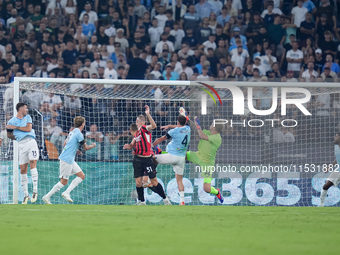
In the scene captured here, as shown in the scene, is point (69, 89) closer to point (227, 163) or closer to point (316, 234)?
point (227, 163)

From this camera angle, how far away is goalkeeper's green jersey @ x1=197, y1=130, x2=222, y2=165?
1431 cm

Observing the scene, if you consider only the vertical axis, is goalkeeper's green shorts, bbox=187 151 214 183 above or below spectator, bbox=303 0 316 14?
below

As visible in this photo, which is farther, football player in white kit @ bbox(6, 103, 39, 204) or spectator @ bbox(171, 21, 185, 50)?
spectator @ bbox(171, 21, 185, 50)

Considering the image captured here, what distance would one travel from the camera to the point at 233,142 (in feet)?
48.1

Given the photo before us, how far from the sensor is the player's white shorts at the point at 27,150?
13180 mm

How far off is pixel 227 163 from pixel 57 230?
8021 millimetres

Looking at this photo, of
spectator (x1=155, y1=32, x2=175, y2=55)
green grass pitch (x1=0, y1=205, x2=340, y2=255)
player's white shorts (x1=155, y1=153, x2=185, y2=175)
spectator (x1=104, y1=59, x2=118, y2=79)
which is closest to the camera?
green grass pitch (x1=0, y1=205, x2=340, y2=255)

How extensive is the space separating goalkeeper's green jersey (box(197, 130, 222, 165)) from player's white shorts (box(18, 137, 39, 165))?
3694mm

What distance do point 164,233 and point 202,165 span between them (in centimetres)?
757

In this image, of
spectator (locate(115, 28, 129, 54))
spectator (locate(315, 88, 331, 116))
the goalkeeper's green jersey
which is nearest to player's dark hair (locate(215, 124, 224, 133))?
the goalkeeper's green jersey

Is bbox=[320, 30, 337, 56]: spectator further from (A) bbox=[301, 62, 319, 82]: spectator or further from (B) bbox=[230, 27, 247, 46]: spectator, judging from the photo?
(B) bbox=[230, 27, 247, 46]: spectator

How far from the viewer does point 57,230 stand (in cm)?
705

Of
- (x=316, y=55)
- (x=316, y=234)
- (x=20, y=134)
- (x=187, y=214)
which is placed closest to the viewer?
(x=316, y=234)

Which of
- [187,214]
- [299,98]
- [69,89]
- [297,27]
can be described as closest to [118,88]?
[69,89]
